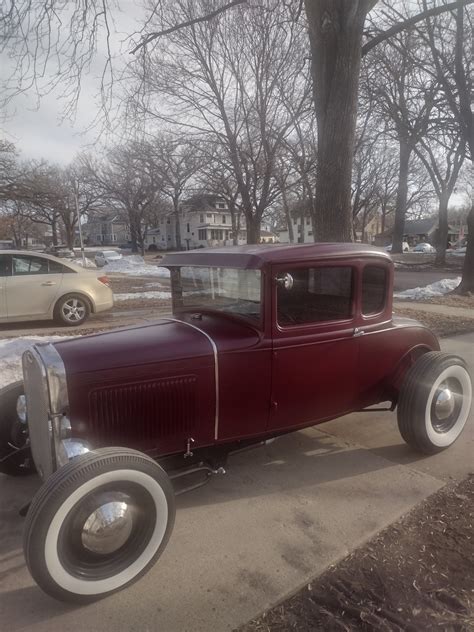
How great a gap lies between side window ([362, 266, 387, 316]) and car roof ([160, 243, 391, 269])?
0.37 ft

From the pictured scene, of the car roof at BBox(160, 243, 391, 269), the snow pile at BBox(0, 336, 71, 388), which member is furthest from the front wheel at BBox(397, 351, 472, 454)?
the snow pile at BBox(0, 336, 71, 388)

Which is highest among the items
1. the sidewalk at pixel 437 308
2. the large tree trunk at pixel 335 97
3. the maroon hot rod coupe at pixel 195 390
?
the large tree trunk at pixel 335 97

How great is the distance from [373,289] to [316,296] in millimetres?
540

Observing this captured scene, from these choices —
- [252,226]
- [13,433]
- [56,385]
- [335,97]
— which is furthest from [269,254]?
[252,226]

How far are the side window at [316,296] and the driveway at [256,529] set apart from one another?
3.77ft

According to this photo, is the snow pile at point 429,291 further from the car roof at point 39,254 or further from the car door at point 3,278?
the car door at point 3,278

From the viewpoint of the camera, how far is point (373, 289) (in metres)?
3.24

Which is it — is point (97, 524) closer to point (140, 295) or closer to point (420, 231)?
point (140, 295)

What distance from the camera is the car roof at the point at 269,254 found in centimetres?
269

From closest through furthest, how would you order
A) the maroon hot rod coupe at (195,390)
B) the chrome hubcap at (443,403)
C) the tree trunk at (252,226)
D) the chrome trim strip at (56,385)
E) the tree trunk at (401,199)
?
the maroon hot rod coupe at (195,390)
the chrome trim strip at (56,385)
the chrome hubcap at (443,403)
the tree trunk at (252,226)
the tree trunk at (401,199)

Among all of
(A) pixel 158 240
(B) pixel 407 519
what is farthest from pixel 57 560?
(A) pixel 158 240

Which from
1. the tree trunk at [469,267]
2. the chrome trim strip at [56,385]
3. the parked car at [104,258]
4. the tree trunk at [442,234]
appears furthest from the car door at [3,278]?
the tree trunk at [442,234]

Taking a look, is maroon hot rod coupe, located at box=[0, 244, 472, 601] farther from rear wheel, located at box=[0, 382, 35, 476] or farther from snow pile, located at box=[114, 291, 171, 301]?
snow pile, located at box=[114, 291, 171, 301]

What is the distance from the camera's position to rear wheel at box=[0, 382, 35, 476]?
2.97 meters
